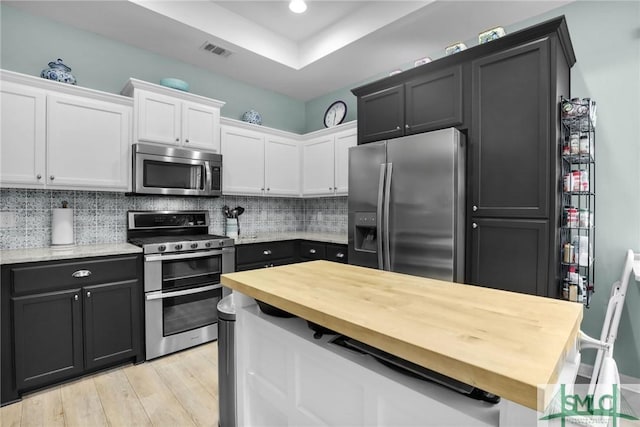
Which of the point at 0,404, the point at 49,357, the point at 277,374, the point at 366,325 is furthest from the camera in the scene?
the point at 49,357

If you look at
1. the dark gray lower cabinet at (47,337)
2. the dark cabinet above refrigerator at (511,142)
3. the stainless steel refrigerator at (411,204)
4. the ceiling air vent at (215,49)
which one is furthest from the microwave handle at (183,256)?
the dark cabinet above refrigerator at (511,142)

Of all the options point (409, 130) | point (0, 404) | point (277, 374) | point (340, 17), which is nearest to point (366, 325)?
point (277, 374)

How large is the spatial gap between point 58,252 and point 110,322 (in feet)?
2.07

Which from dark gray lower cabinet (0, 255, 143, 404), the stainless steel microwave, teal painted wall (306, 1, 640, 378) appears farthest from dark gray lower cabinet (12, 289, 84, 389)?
teal painted wall (306, 1, 640, 378)

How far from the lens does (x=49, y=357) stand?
7.11 ft

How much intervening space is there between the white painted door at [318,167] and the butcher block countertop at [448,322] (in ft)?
8.21

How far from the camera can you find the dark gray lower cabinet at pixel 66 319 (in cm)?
205

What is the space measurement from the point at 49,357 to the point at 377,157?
2.75 metres

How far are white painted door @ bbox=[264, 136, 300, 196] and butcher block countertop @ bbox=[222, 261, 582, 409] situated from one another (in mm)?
2578

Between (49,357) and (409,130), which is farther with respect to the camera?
(409,130)

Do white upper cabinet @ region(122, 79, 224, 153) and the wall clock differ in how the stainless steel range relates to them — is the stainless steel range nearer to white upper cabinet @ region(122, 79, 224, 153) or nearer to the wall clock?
white upper cabinet @ region(122, 79, 224, 153)

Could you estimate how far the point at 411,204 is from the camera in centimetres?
244

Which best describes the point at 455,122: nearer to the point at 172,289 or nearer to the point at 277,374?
the point at 277,374

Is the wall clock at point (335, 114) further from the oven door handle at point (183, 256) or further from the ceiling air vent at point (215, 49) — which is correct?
the oven door handle at point (183, 256)
